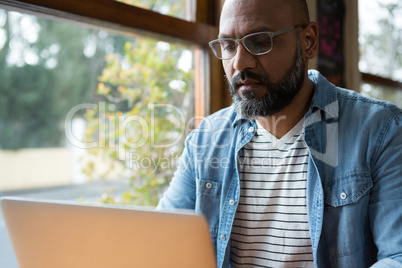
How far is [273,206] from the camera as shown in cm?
124

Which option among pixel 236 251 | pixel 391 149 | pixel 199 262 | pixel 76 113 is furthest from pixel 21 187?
pixel 391 149

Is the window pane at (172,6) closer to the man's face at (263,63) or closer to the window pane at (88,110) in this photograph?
the window pane at (88,110)

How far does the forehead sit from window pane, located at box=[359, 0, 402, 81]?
7.39 feet

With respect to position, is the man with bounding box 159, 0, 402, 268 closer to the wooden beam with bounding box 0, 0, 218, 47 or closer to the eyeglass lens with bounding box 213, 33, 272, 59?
the eyeglass lens with bounding box 213, 33, 272, 59

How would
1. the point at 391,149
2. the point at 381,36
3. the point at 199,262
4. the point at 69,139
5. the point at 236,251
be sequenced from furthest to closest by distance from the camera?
the point at 381,36 < the point at 69,139 < the point at 236,251 < the point at 391,149 < the point at 199,262

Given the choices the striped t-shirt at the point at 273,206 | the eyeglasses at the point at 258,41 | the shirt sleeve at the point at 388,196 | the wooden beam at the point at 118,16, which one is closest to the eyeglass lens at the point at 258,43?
the eyeglasses at the point at 258,41

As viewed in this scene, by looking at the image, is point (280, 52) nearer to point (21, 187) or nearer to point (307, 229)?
point (307, 229)

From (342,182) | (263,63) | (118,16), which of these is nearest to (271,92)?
(263,63)

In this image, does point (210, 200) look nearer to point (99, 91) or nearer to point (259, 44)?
point (259, 44)

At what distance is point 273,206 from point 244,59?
47cm

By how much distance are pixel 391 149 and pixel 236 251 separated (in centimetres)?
56

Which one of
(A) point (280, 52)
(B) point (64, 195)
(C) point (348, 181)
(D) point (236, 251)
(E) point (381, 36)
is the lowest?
(D) point (236, 251)

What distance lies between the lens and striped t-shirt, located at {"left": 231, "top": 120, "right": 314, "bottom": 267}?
3.90 ft

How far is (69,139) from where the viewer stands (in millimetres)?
1547
